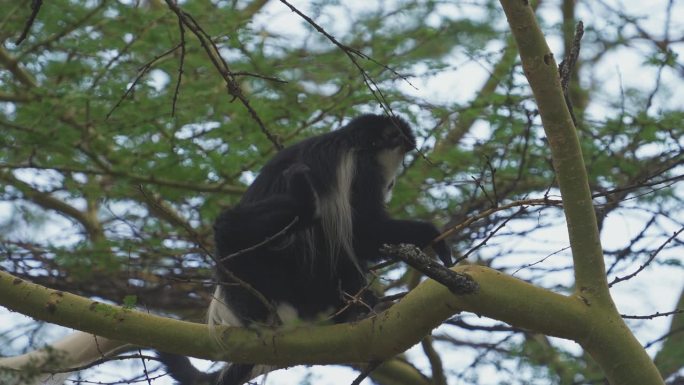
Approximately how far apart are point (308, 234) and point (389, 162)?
1.97ft

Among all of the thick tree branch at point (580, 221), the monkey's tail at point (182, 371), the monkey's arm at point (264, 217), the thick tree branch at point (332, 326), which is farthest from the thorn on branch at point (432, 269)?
the monkey's tail at point (182, 371)

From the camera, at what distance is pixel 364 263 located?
3.12 meters

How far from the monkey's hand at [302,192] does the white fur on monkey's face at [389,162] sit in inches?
21.6

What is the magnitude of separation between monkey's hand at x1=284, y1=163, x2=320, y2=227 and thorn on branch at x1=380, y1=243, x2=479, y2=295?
34.3 inches

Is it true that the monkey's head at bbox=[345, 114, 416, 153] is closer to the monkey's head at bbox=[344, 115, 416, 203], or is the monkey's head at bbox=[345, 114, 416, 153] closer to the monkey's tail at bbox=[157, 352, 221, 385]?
the monkey's head at bbox=[344, 115, 416, 203]

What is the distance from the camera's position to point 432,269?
73.9 inches

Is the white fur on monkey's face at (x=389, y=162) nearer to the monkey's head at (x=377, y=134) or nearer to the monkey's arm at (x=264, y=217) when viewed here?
the monkey's head at (x=377, y=134)

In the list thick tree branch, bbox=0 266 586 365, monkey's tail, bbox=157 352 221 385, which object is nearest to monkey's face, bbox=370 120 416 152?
monkey's tail, bbox=157 352 221 385

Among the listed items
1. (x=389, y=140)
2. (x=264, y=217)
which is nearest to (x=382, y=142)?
(x=389, y=140)

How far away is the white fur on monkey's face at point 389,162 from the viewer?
11.1ft

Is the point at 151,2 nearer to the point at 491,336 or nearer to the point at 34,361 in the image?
the point at 491,336

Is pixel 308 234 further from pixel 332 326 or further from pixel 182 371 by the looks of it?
pixel 332 326

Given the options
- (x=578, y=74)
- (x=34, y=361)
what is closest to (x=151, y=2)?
(x=578, y=74)

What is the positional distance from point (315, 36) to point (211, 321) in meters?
2.66
